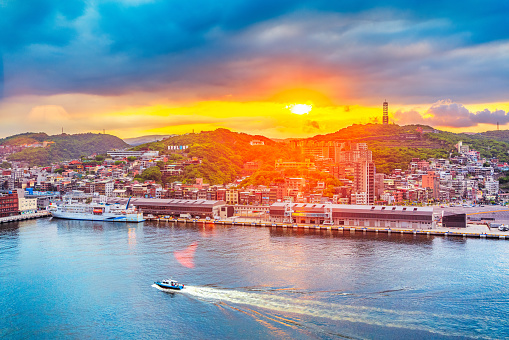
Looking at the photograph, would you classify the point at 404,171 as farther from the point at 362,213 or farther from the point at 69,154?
the point at 69,154

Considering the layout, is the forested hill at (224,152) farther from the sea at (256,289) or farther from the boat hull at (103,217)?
the sea at (256,289)

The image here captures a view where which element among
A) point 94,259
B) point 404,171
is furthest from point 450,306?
point 404,171

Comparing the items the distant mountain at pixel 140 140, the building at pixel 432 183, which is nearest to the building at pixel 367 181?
the building at pixel 432 183

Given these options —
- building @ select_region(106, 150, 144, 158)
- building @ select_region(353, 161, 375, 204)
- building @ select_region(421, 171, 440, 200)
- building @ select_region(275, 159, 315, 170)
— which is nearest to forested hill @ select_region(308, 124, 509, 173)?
building @ select_region(275, 159, 315, 170)

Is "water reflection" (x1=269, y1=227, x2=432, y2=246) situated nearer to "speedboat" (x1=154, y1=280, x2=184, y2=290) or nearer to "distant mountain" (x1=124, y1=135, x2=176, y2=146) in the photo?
"speedboat" (x1=154, y1=280, x2=184, y2=290)


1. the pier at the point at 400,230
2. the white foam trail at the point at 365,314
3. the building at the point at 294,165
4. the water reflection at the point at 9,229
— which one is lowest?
the white foam trail at the point at 365,314

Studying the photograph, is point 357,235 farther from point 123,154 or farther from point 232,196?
point 123,154
